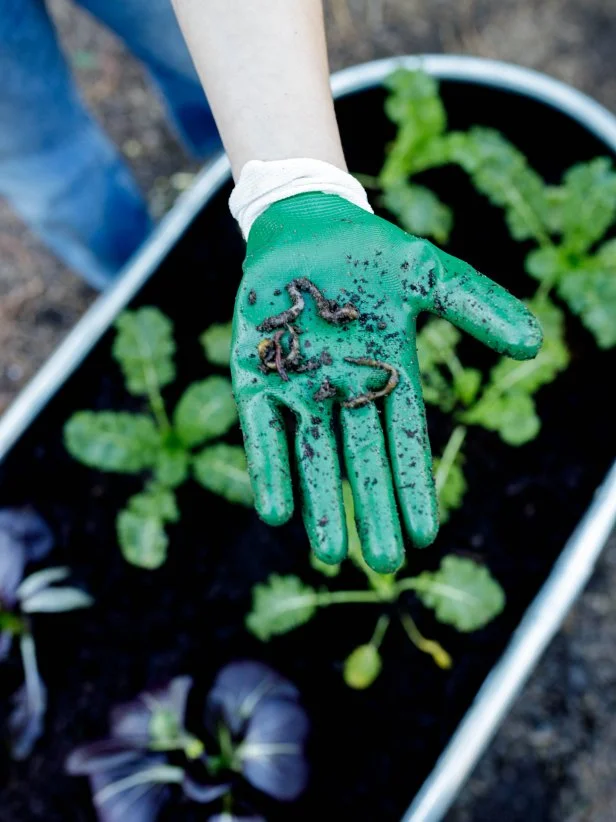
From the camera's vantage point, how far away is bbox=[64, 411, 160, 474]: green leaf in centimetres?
227

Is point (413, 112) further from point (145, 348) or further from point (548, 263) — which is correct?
point (145, 348)

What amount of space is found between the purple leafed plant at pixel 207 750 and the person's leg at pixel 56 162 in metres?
1.64

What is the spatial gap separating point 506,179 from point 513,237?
0.22 meters

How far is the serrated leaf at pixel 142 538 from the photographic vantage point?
2217 millimetres

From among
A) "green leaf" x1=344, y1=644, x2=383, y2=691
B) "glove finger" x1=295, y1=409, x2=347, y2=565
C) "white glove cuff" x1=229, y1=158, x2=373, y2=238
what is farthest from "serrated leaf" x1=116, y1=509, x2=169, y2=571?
"white glove cuff" x1=229, y1=158, x2=373, y2=238

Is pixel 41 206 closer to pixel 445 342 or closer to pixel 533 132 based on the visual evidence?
pixel 445 342

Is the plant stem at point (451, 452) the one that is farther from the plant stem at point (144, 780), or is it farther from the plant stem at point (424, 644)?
the plant stem at point (144, 780)

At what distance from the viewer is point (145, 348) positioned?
7.75 feet

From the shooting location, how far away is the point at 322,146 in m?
1.79

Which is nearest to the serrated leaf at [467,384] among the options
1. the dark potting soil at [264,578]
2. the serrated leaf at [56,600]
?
the dark potting soil at [264,578]

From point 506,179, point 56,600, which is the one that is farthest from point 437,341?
point 56,600

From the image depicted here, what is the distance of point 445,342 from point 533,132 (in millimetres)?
891

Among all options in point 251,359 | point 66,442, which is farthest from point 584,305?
point 66,442

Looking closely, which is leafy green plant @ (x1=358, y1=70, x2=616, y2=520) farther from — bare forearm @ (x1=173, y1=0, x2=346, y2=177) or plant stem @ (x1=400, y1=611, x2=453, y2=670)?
bare forearm @ (x1=173, y1=0, x2=346, y2=177)
